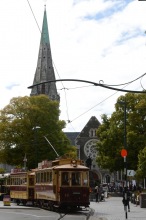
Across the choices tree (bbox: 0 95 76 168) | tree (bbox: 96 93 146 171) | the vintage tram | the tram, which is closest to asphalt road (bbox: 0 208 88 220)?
the vintage tram

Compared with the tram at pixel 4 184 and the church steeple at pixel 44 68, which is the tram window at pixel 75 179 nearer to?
the tram at pixel 4 184

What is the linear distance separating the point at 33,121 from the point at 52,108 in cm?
355

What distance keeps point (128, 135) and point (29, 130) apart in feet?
41.7

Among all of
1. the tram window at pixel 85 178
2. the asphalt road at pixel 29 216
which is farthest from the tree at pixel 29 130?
the asphalt road at pixel 29 216

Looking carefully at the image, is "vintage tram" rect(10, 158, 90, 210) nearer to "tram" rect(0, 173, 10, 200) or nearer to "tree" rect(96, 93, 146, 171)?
"tram" rect(0, 173, 10, 200)

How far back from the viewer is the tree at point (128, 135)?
43.0 m

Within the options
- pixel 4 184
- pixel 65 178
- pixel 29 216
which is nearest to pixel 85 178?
pixel 65 178

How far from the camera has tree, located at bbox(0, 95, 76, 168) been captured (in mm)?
48625

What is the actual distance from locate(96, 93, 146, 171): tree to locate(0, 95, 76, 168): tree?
20.9 ft

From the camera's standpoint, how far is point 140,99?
45.2 metres

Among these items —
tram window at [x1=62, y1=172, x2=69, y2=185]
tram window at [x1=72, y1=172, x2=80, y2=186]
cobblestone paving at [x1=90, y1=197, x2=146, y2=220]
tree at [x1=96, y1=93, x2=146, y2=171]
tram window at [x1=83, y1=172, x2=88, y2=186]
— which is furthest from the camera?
tree at [x1=96, y1=93, x2=146, y2=171]

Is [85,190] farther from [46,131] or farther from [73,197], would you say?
[46,131]

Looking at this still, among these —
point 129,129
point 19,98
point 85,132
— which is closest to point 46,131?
point 19,98

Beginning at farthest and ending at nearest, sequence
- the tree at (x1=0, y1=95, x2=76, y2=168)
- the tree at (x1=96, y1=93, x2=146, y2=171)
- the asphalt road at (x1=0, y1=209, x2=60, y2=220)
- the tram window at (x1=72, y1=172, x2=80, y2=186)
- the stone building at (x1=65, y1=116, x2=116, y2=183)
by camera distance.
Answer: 1. the stone building at (x1=65, y1=116, x2=116, y2=183)
2. the tree at (x1=0, y1=95, x2=76, y2=168)
3. the tree at (x1=96, y1=93, x2=146, y2=171)
4. the tram window at (x1=72, y1=172, x2=80, y2=186)
5. the asphalt road at (x1=0, y1=209, x2=60, y2=220)
